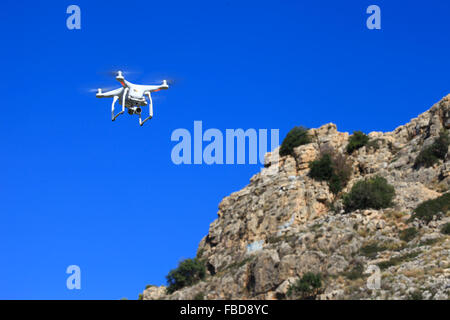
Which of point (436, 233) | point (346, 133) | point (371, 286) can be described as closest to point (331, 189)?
point (346, 133)

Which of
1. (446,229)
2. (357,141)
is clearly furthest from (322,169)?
(446,229)

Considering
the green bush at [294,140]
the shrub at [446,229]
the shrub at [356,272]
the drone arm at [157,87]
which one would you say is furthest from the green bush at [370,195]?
the drone arm at [157,87]

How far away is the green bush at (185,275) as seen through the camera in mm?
63766

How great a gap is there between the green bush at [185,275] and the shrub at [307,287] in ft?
54.3

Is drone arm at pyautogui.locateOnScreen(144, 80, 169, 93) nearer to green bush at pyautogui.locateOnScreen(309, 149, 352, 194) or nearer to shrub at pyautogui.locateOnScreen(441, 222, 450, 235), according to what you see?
shrub at pyautogui.locateOnScreen(441, 222, 450, 235)

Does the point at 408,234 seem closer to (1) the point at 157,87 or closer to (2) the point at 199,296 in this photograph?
(2) the point at 199,296

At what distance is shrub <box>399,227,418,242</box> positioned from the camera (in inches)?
1969

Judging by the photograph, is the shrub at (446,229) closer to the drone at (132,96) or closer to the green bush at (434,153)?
the green bush at (434,153)

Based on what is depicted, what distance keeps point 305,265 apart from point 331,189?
14893 millimetres

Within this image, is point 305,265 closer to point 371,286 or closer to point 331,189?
point 371,286

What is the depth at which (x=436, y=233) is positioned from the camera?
A: 49031mm

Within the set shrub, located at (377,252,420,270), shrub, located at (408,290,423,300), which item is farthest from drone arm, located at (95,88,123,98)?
shrub, located at (377,252,420,270)

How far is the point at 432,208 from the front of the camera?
52.0 meters
